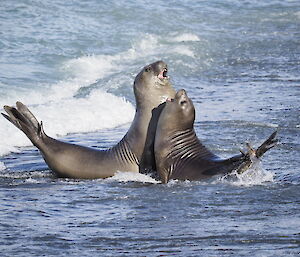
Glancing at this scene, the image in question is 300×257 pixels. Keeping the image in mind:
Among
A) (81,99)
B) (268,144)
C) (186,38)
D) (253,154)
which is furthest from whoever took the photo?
(186,38)

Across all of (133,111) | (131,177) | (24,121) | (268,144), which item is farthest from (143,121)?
(133,111)

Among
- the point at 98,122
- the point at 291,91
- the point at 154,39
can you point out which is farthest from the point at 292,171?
the point at 154,39

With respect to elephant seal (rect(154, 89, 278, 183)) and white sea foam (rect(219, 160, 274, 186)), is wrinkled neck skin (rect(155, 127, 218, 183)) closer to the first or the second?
elephant seal (rect(154, 89, 278, 183))

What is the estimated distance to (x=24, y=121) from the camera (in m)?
9.79

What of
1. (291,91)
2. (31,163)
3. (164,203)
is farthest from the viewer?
(291,91)

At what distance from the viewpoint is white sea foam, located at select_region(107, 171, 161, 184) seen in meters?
9.56

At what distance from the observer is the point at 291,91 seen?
1531 cm

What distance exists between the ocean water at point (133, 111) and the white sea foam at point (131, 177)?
0.02m

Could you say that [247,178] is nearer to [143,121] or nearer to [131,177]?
[131,177]

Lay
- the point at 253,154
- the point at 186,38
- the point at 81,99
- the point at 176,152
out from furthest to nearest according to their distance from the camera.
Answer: the point at 186,38 < the point at 81,99 < the point at 176,152 < the point at 253,154

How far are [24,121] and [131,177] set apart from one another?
4.03ft

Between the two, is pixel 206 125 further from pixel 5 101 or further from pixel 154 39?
pixel 154 39

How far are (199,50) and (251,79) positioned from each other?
14.3 ft

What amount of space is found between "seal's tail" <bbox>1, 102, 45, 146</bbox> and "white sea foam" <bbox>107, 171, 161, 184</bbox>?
0.89m
